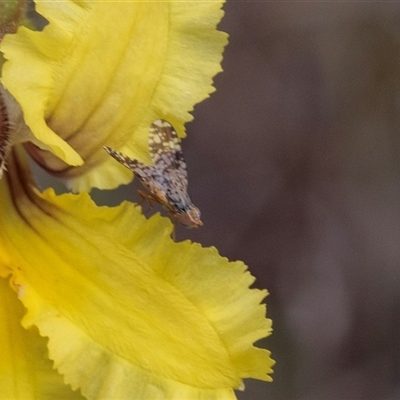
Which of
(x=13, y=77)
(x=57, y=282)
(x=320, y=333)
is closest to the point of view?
(x=13, y=77)

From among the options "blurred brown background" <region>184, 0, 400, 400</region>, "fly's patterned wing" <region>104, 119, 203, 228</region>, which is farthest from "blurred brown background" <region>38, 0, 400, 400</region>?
"fly's patterned wing" <region>104, 119, 203, 228</region>

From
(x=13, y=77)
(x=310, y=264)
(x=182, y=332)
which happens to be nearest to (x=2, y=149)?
(x=13, y=77)

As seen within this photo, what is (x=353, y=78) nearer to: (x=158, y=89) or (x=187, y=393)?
(x=158, y=89)

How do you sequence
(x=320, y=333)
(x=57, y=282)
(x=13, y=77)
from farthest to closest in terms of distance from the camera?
1. (x=320, y=333)
2. (x=57, y=282)
3. (x=13, y=77)

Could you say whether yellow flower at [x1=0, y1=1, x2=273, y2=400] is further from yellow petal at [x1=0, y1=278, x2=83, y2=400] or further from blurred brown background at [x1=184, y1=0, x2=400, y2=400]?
blurred brown background at [x1=184, y1=0, x2=400, y2=400]

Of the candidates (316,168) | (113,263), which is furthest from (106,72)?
(316,168)

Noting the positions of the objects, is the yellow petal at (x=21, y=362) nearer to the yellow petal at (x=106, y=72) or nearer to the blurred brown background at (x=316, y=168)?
the yellow petal at (x=106, y=72)
